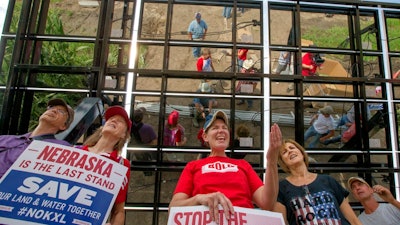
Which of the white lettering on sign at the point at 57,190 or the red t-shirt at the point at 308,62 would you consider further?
the red t-shirt at the point at 308,62

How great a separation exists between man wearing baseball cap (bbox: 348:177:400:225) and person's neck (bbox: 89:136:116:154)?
1988 millimetres

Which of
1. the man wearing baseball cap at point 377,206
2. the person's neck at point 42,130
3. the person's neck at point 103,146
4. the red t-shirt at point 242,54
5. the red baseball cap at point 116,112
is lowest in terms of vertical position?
the man wearing baseball cap at point 377,206

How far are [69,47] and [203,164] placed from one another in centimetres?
611

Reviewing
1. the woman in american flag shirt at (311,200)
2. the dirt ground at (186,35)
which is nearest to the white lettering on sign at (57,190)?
the woman in american flag shirt at (311,200)

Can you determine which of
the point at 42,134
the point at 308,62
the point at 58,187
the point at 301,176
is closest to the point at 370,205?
the point at 301,176

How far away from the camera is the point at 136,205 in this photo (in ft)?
9.65

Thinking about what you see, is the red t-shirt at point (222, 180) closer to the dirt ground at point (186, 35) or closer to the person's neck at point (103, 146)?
the person's neck at point (103, 146)

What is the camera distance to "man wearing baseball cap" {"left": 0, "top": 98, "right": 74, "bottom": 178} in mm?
1804

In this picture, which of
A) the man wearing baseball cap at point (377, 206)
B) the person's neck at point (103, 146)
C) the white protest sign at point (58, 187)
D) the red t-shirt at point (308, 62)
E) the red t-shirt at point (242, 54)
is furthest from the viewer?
the red t-shirt at point (308, 62)

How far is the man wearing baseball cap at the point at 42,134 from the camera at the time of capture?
1804 millimetres

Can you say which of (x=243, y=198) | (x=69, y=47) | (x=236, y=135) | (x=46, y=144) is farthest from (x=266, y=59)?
(x=69, y=47)

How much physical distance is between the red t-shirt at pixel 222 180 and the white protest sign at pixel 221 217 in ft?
0.82

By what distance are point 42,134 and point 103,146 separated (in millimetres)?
450

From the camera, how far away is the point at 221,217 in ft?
4.52
